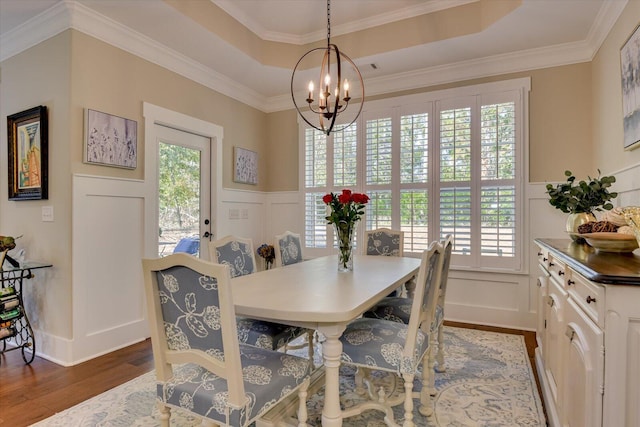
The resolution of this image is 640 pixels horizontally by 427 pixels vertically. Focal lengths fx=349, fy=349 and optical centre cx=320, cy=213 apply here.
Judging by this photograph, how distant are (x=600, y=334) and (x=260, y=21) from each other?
3.62 metres

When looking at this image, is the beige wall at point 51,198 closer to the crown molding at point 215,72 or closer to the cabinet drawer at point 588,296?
the crown molding at point 215,72

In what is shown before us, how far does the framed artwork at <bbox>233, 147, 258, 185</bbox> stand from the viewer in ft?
14.1

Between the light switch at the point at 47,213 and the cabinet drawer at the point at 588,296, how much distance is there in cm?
345

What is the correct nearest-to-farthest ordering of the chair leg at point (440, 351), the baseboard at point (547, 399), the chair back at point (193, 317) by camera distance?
the chair back at point (193, 317) < the baseboard at point (547, 399) < the chair leg at point (440, 351)

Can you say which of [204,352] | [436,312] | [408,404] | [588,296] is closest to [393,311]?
[436,312]

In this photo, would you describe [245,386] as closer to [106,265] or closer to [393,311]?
[393,311]

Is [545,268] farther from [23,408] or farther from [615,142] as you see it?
[23,408]

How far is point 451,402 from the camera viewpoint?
211 cm

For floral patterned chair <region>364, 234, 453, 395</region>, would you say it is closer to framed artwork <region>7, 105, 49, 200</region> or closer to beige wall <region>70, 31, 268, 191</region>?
beige wall <region>70, 31, 268, 191</region>

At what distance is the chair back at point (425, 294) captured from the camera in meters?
1.62

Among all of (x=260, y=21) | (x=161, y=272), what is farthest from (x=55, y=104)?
(x=161, y=272)

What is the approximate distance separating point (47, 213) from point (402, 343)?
9.42ft

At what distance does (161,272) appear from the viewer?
1.33 meters

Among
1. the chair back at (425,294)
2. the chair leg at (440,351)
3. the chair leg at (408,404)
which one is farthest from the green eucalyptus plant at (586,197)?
the chair leg at (408,404)
